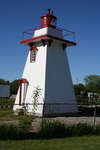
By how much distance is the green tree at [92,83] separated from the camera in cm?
7062

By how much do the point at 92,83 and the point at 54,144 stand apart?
67.1m

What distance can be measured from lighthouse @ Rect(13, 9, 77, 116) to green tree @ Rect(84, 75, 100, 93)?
5044cm

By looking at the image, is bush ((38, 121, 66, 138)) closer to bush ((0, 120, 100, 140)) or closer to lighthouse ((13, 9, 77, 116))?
bush ((0, 120, 100, 140))

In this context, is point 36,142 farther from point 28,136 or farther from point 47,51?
point 47,51

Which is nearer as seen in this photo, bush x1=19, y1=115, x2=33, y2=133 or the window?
bush x1=19, y1=115, x2=33, y2=133

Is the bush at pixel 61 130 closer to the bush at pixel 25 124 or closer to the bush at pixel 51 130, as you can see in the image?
the bush at pixel 51 130

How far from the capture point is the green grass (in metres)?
7.97

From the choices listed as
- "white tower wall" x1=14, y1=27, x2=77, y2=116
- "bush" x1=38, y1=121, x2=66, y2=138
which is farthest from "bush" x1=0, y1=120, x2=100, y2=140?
"white tower wall" x1=14, y1=27, x2=77, y2=116

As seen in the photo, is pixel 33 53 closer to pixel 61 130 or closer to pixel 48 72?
pixel 48 72

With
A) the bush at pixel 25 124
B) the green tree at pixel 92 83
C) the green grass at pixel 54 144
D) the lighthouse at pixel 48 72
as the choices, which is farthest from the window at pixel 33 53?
the green tree at pixel 92 83

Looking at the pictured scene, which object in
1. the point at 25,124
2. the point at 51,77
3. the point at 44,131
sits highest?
the point at 51,77

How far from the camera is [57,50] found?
2030 centimetres

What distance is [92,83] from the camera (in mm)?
74250

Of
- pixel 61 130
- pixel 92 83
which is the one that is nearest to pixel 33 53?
pixel 61 130
